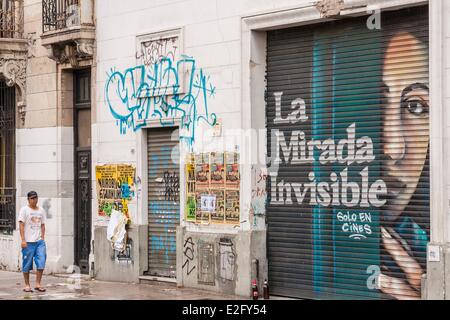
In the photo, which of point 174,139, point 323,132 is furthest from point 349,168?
point 174,139

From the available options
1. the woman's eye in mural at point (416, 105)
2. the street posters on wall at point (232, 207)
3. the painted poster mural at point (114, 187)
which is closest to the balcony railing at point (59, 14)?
the painted poster mural at point (114, 187)

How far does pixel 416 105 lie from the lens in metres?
12.8

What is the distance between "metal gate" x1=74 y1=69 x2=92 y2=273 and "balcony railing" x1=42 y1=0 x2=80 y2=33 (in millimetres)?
1067

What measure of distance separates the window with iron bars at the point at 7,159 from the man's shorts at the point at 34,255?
4.83m

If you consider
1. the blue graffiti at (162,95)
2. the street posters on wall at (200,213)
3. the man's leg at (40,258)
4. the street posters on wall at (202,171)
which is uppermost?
the blue graffiti at (162,95)

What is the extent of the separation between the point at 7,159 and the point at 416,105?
11.3m

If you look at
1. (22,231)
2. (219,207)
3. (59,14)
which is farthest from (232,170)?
(59,14)

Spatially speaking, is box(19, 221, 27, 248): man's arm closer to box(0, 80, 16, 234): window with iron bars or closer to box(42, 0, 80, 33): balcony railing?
box(42, 0, 80, 33): balcony railing

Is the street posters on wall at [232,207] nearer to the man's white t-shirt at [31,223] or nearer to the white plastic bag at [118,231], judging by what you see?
the white plastic bag at [118,231]

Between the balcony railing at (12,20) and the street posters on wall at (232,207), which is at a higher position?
the balcony railing at (12,20)

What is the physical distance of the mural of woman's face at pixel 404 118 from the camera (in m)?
12.7

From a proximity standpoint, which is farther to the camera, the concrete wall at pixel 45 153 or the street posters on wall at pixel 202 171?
the concrete wall at pixel 45 153

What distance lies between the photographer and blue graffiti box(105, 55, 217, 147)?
15.9 m

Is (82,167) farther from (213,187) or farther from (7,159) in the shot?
(213,187)
